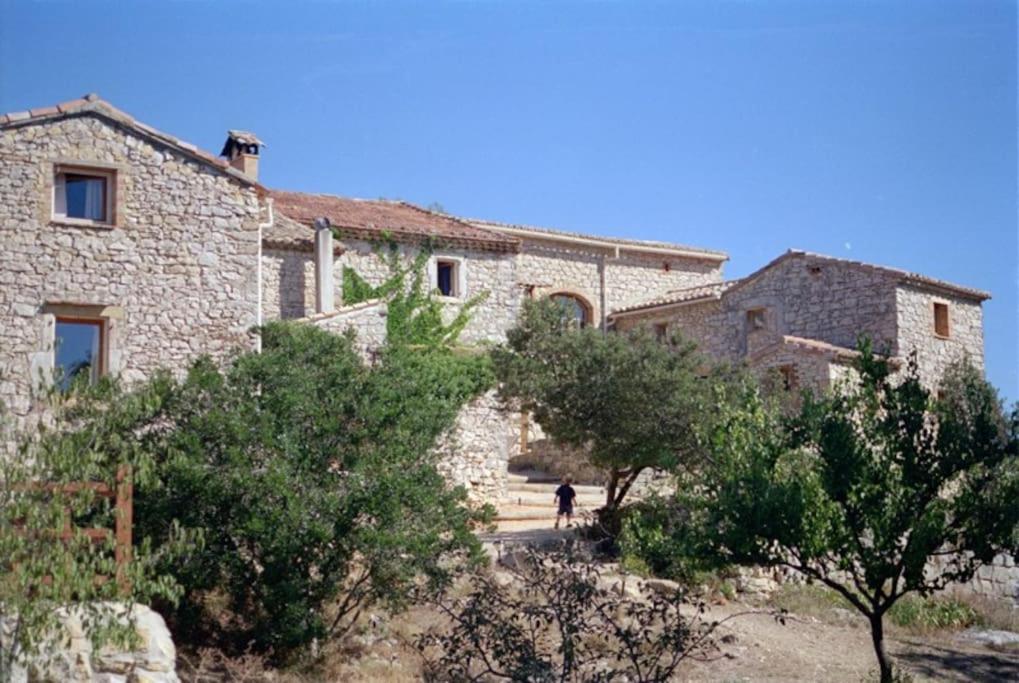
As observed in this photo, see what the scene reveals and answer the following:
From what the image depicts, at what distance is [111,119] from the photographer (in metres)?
18.0

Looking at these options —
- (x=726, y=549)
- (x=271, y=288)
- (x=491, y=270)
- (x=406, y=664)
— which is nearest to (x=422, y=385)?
(x=406, y=664)

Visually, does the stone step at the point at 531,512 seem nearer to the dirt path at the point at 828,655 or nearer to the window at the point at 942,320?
the dirt path at the point at 828,655

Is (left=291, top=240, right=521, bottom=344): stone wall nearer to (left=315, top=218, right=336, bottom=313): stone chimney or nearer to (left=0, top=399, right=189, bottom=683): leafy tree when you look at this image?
(left=315, top=218, right=336, bottom=313): stone chimney

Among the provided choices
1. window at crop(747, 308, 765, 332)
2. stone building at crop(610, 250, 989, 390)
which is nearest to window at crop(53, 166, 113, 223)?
stone building at crop(610, 250, 989, 390)

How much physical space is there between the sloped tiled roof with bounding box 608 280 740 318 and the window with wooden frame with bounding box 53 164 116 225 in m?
18.2

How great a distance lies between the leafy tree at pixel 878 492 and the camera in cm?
1145

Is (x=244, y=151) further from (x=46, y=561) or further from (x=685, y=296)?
(x=46, y=561)

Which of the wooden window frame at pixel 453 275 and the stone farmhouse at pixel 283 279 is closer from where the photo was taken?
the stone farmhouse at pixel 283 279

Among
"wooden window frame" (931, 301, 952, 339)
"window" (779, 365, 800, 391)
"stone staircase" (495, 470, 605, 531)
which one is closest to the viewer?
"stone staircase" (495, 470, 605, 531)

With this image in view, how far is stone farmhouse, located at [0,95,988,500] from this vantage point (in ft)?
57.9

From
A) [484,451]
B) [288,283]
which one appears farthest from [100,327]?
[484,451]

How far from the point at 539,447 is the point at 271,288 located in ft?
30.1

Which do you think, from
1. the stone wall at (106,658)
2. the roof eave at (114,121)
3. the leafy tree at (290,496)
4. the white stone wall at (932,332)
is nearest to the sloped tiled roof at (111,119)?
the roof eave at (114,121)

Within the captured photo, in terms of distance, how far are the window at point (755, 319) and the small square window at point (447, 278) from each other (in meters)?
8.09
